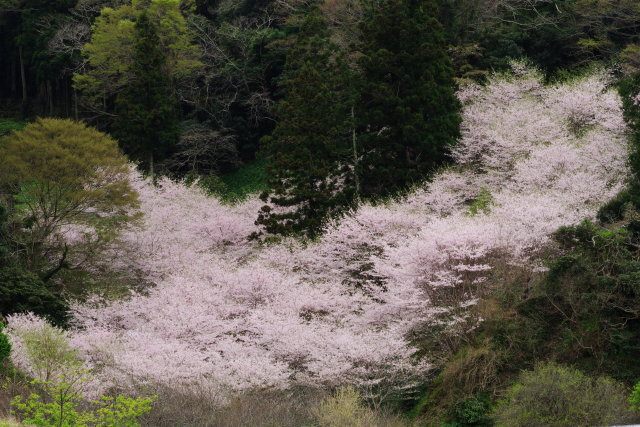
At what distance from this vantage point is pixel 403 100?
27.5 meters

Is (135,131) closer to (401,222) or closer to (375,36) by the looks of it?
(375,36)

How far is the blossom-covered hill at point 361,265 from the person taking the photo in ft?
54.9

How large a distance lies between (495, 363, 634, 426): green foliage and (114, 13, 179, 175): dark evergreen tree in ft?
86.0

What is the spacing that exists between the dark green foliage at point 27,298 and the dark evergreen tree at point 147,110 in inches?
548

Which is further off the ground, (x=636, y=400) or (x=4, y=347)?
(x=4, y=347)

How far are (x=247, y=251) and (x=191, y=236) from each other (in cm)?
281

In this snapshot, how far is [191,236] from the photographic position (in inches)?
1140

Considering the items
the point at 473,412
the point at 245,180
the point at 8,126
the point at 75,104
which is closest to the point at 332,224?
the point at 473,412

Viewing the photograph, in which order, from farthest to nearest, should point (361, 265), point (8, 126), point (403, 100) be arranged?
point (8, 126) → point (403, 100) → point (361, 265)

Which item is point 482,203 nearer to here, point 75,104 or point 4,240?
point 4,240

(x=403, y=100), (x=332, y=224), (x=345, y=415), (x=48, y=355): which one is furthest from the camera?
(x=403, y=100)

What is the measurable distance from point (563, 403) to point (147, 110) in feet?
91.4

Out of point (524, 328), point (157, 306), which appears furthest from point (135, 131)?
point (524, 328)

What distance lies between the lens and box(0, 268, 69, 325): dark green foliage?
2061 centimetres
